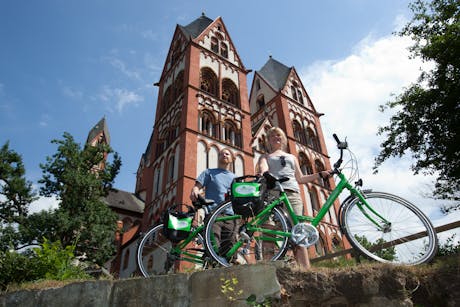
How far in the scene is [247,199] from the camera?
11.5ft

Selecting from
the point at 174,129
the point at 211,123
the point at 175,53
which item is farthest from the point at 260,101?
the point at 174,129

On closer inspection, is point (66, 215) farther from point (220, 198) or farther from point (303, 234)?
point (303, 234)

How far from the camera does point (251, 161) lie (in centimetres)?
1956

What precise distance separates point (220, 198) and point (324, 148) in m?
23.5

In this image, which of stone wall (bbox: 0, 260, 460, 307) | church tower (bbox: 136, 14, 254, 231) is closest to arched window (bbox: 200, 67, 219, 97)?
church tower (bbox: 136, 14, 254, 231)

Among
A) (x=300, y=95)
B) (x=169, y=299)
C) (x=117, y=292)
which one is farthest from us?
(x=300, y=95)

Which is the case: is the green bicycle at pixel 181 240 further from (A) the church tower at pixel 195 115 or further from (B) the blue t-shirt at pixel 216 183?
(A) the church tower at pixel 195 115

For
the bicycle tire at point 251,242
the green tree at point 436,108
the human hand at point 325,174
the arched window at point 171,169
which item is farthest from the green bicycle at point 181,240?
the arched window at point 171,169

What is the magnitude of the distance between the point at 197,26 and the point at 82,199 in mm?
16998

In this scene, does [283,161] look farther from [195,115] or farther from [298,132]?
[298,132]

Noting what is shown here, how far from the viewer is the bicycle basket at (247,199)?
3.52 metres

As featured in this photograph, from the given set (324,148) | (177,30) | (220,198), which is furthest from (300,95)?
(220,198)

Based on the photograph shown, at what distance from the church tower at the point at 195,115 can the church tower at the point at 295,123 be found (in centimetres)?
231

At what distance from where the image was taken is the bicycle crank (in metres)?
3.42
